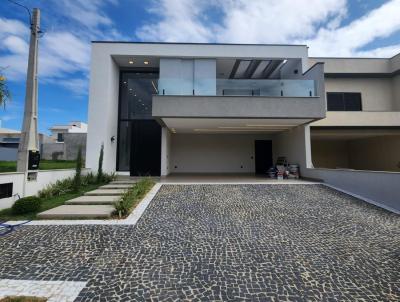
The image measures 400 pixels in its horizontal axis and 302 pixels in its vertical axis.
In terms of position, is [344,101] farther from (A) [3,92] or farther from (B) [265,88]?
(A) [3,92]

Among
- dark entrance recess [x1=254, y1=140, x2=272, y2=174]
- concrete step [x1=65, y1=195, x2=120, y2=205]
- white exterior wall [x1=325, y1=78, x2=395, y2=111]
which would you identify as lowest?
concrete step [x1=65, y1=195, x2=120, y2=205]

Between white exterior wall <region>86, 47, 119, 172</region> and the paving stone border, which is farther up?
white exterior wall <region>86, 47, 119, 172</region>

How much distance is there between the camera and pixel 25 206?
5.70 m

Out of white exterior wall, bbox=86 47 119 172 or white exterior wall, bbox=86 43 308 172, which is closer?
white exterior wall, bbox=86 47 119 172

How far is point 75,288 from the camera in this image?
2.85m

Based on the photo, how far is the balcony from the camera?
Answer: 9.45 metres

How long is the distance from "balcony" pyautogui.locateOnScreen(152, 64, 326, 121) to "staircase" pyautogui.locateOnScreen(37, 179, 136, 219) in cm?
404

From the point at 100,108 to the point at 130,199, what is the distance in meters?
6.77

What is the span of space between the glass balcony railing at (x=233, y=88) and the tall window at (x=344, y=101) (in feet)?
14.9

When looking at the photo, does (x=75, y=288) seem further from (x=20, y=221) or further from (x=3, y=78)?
(x=3, y=78)

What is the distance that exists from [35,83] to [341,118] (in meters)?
14.7

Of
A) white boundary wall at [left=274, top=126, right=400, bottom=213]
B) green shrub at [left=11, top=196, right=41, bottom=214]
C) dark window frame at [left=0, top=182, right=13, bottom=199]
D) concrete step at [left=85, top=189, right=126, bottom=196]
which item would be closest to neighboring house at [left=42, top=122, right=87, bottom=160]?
concrete step at [left=85, top=189, right=126, bottom=196]

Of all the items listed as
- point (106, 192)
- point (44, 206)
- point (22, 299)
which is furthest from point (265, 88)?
→ point (22, 299)

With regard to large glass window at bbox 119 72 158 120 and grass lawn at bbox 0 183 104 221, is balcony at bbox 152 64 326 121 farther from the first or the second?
grass lawn at bbox 0 183 104 221
